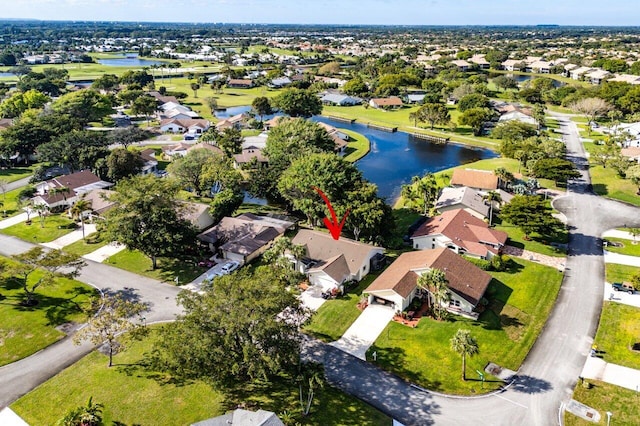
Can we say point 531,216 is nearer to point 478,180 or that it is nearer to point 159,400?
point 478,180

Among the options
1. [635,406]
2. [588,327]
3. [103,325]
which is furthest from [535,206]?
[103,325]

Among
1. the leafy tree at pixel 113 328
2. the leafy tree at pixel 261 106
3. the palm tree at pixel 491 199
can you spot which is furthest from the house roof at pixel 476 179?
the leafy tree at pixel 261 106

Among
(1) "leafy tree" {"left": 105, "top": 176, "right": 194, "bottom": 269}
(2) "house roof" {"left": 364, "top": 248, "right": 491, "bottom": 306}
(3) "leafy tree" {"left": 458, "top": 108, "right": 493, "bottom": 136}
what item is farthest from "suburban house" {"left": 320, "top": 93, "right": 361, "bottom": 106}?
(2) "house roof" {"left": 364, "top": 248, "right": 491, "bottom": 306}

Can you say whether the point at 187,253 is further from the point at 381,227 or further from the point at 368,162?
the point at 368,162

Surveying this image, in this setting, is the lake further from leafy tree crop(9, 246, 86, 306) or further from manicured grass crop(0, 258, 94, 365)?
manicured grass crop(0, 258, 94, 365)

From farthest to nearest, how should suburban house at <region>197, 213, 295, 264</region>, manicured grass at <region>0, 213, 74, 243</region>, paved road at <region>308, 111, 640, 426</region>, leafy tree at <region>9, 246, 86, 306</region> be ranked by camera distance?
manicured grass at <region>0, 213, 74, 243</region>, suburban house at <region>197, 213, 295, 264</region>, leafy tree at <region>9, 246, 86, 306</region>, paved road at <region>308, 111, 640, 426</region>

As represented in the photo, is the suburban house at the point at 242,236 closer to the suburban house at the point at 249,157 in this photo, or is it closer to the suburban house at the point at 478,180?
the suburban house at the point at 249,157
